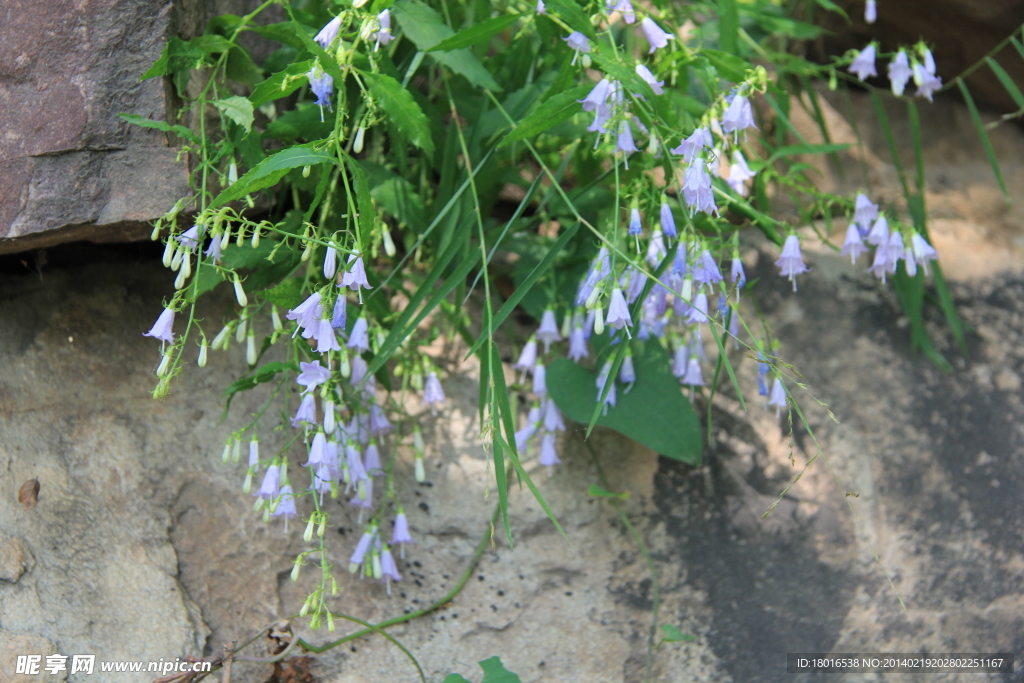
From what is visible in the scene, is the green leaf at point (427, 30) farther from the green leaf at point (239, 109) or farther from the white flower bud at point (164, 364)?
the white flower bud at point (164, 364)

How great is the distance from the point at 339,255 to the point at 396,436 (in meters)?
0.55

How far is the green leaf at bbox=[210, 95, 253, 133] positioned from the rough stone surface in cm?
53

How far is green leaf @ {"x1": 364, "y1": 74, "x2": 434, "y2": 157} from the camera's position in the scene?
4.81 ft

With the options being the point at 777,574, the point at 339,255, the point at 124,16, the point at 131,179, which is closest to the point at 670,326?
the point at 777,574

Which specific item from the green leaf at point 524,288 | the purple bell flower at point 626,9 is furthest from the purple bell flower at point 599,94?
the green leaf at point 524,288

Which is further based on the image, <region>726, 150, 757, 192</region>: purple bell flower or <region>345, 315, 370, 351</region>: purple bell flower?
<region>726, 150, 757, 192</region>: purple bell flower

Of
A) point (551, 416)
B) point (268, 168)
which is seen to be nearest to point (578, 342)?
point (551, 416)

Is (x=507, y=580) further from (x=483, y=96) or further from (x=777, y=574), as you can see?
(x=483, y=96)

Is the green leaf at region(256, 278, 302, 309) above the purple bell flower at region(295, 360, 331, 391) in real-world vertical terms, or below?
above

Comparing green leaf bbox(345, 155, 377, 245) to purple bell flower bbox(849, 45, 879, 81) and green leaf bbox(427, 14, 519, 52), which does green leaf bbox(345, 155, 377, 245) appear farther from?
purple bell flower bbox(849, 45, 879, 81)

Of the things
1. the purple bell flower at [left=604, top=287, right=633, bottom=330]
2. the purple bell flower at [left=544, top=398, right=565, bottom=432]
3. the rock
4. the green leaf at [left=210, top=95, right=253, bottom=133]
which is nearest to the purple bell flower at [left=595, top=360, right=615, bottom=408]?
the purple bell flower at [left=544, top=398, right=565, bottom=432]

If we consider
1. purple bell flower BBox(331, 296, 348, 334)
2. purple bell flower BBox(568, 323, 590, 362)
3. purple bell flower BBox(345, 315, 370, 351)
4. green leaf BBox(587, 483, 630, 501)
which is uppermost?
purple bell flower BBox(331, 296, 348, 334)

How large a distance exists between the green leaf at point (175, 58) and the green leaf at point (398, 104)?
1.31 feet

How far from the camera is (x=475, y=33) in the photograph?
4.78ft
